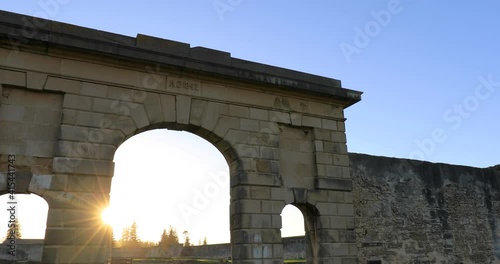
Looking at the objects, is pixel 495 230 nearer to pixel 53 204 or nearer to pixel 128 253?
pixel 53 204

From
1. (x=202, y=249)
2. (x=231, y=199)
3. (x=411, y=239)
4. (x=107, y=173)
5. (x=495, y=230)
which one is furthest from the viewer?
(x=202, y=249)

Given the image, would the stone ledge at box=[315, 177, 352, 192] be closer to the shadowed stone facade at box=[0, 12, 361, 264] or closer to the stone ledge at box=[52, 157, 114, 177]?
the shadowed stone facade at box=[0, 12, 361, 264]

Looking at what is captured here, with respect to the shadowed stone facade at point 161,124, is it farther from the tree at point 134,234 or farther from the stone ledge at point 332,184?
the tree at point 134,234

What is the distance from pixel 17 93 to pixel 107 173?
1886mm

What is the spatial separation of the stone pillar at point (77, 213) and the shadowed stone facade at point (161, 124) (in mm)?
15

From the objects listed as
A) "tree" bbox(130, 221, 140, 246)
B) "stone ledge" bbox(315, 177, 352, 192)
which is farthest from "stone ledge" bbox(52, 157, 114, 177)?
"tree" bbox(130, 221, 140, 246)

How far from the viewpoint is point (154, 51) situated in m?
6.88

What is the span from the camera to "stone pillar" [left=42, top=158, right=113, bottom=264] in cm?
575

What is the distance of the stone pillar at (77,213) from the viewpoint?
5.75 meters

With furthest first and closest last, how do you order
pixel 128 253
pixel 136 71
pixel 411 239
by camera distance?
pixel 128 253 < pixel 411 239 < pixel 136 71

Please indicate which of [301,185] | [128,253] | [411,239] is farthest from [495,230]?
[128,253]

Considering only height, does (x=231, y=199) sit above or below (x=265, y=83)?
below

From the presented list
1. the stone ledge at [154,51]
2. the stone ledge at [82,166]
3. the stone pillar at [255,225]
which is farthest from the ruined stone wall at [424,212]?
the stone ledge at [82,166]

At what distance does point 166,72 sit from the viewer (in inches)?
279
